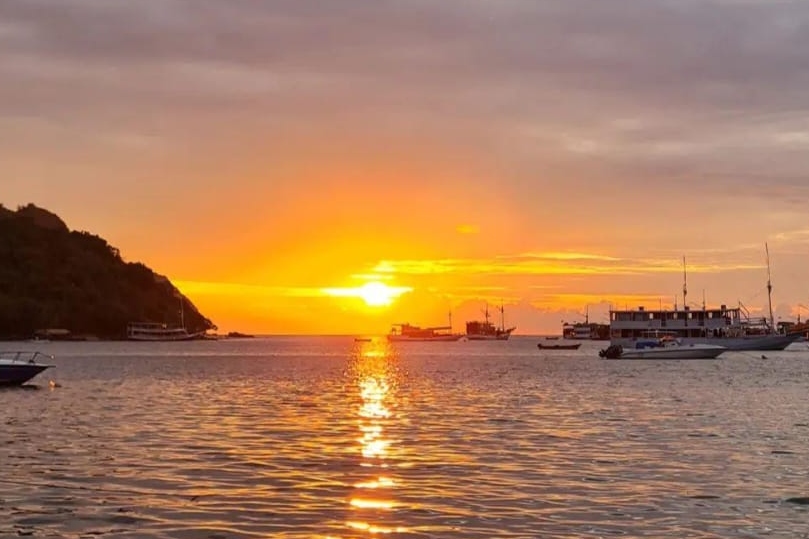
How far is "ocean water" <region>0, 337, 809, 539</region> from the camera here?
72.2ft

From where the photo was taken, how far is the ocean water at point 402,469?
2200cm

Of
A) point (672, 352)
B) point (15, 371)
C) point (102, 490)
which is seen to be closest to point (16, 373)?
point (15, 371)

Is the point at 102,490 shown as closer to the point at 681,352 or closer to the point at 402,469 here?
the point at 402,469

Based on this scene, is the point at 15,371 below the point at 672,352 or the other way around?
below

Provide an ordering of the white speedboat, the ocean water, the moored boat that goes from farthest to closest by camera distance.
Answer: the white speedboat, the moored boat, the ocean water

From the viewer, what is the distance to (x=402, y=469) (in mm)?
30719

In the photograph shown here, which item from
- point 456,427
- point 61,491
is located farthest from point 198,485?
point 456,427

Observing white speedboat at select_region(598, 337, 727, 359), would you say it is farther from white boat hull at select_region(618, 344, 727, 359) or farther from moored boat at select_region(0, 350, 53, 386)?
moored boat at select_region(0, 350, 53, 386)

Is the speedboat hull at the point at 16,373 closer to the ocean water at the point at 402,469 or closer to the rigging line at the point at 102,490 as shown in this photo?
the ocean water at the point at 402,469

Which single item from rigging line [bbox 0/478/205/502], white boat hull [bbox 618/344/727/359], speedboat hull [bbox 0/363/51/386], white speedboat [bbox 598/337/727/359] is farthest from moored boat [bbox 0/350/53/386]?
white boat hull [bbox 618/344/727/359]

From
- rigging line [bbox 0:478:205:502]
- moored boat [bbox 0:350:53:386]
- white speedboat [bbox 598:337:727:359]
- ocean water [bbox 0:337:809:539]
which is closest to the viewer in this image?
ocean water [bbox 0:337:809:539]

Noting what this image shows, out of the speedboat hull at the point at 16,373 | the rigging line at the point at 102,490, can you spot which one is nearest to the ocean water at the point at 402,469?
the rigging line at the point at 102,490

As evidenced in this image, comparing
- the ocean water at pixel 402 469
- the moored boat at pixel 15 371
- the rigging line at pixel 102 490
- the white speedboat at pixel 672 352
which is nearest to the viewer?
the ocean water at pixel 402 469

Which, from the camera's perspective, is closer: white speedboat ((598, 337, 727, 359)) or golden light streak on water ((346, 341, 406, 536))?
golden light streak on water ((346, 341, 406, 536))
